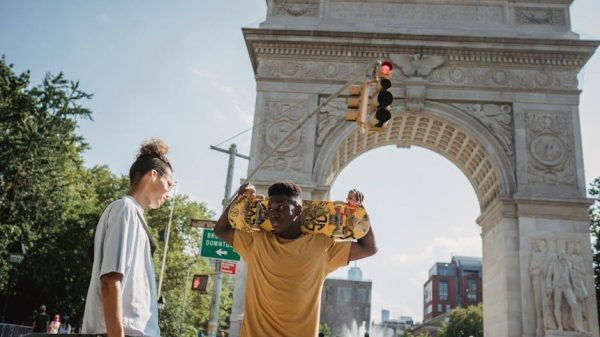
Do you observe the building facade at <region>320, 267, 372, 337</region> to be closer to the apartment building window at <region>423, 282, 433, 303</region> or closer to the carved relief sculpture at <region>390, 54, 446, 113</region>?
the apartment building window at <region>423, 282, 433, 303</region>

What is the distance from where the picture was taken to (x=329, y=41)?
67.1 feet

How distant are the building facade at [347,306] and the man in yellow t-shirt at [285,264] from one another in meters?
80.5

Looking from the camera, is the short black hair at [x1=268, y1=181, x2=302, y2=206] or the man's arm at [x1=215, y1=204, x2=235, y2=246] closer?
the short black hair at [x1=268, y1=181, x2=302, y2=206]

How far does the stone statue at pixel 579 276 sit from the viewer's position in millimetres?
16891

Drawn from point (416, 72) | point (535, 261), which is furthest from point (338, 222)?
point (416, 72)

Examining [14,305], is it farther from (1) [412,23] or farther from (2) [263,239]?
(2) [263,239]

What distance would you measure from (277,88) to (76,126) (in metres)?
8.10

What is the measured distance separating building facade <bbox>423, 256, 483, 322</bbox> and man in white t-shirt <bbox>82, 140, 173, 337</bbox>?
276 ft

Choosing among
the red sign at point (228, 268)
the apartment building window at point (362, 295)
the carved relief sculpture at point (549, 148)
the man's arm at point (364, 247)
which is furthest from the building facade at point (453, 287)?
the man's arm at point (364, 247)

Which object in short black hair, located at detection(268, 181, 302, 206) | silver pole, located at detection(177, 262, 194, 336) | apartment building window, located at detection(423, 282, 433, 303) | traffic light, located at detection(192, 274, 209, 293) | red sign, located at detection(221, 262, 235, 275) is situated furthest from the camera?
apartment building window, located at detection(423, 282, 433, 303)

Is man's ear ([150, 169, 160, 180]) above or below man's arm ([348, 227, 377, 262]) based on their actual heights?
above

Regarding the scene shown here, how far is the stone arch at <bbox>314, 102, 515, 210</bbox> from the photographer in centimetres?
1958

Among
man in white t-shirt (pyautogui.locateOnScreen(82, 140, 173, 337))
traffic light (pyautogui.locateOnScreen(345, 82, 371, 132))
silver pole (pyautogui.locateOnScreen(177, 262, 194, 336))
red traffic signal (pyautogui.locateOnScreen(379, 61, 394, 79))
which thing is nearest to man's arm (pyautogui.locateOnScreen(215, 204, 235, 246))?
man in white t-shirt (pyautogui.locateOnScreen(82, 140, 173, 337))

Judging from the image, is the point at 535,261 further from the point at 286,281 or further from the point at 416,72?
the point at 286,281
